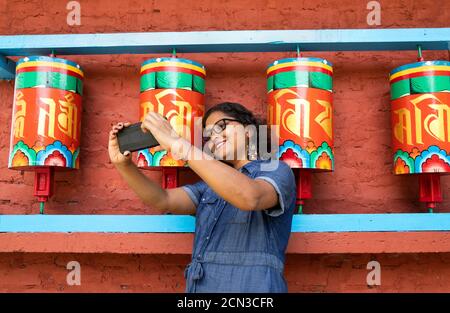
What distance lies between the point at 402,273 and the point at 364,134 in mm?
425

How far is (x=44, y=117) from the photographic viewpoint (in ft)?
3.84

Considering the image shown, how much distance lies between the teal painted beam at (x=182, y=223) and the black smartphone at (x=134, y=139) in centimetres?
24

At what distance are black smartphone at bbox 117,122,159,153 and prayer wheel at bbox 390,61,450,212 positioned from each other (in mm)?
665

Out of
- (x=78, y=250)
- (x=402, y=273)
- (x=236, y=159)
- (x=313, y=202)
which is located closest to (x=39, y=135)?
(x=78, y=250)

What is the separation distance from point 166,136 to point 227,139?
212 millimetres

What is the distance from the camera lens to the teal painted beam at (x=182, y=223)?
111cm

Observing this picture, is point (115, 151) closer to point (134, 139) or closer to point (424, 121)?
point (134, 139)

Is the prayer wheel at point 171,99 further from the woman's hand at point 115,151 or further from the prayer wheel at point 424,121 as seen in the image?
the prayer wheel at point 424,121

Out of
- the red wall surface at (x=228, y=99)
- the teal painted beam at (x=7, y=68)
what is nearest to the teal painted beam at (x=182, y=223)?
the red wall surface at (x=228, y=99)

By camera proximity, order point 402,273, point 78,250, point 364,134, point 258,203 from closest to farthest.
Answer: point 258,203 < point 78,250 < point 402,273 < point 364,134

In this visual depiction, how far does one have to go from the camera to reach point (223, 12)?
147cm

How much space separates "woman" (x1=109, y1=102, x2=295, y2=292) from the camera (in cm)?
79

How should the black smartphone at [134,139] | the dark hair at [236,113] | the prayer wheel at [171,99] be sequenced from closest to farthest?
1. the black smartphone at [134,139]
2. the dark hair at [236,113]
3. the prayer wheel at [171,99]
